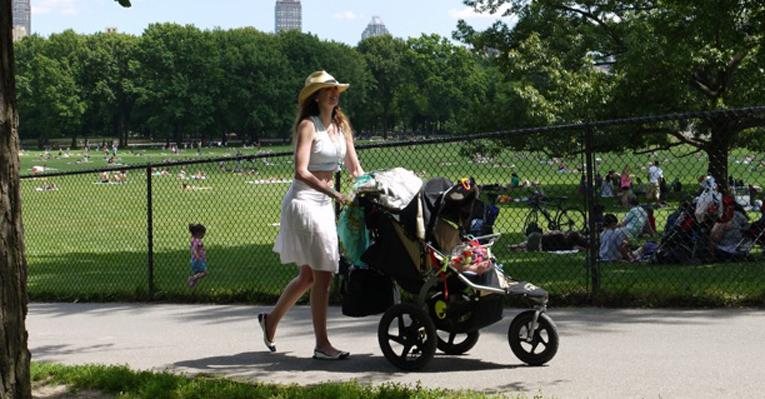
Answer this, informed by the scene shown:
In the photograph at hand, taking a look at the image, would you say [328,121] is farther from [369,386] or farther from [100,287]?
[100,287]

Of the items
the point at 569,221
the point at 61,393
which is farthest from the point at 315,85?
the point at 569,221

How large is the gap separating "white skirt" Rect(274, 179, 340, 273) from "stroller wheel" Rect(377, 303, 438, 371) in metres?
0.51

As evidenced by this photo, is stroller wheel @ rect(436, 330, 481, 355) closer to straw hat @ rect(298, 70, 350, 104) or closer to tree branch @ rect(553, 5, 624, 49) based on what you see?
straw hat @ rect(298, 70, 350, 104)

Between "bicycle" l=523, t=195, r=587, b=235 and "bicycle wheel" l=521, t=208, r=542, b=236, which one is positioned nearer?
"bicycle wheel" l=521, t=208, r=542, b=236

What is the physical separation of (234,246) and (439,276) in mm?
15351

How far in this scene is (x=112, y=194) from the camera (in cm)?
4238

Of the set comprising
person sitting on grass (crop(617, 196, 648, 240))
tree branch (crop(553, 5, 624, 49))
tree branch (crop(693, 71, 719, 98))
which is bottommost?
person sitting on grass (crop(617, 196, 648, 240))

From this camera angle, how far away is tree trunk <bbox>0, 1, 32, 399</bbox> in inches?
183

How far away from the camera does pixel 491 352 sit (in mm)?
6949

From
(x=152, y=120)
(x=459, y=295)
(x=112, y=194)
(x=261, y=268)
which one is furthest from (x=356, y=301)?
(x=152, y=120)

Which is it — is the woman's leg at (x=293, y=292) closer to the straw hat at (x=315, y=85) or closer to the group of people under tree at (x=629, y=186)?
the straw hat at (x=315, y=85)

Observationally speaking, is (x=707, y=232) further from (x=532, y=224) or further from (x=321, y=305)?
(x=321, y=305)

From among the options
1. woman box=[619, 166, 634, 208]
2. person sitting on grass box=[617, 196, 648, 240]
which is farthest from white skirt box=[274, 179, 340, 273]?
woman box=[619, 166, 634, 208]

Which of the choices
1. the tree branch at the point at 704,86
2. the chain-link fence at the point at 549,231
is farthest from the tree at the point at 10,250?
the tree branch at the point at 704,86
